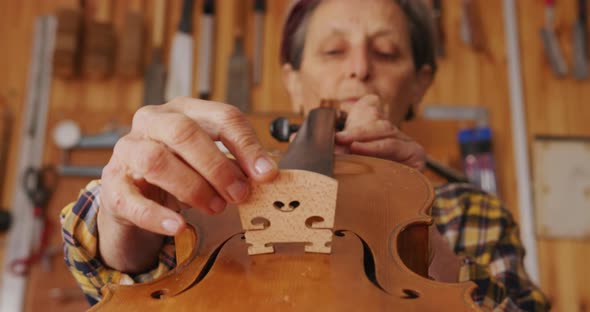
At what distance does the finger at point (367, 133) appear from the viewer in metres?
0.72

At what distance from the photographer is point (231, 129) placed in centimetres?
49

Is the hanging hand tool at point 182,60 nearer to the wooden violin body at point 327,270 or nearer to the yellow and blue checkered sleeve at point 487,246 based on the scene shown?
the yellow and blue checkered sleeve at point 487,246

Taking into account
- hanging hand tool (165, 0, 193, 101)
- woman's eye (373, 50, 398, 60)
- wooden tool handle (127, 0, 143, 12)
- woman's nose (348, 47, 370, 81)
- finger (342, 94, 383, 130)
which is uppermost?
wooden tool handle (127, 0, 143, 12)

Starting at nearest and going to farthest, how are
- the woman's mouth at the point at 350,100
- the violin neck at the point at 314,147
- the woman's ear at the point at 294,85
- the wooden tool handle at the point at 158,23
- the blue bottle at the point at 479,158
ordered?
the violin neck at the point at 314,147 → the woman's mouth at the point at 350,100 → the woman's ear at the point at 294,85 → the blue bottle at the point at 479,158 → the wooden tool handle at the point at 158,23

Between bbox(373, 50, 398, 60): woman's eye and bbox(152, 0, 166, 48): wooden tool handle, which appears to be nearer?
bbox(373, 50, 398, 60): woman's eye

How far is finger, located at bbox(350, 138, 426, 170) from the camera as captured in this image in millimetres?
720

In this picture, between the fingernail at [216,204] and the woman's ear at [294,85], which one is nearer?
the fingernail at [216,204]

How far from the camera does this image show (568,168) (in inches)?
74.9

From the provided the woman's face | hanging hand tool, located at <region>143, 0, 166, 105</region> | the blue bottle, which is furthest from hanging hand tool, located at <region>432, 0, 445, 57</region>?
hanging hand tool, located at <region>143, 0, 166, 105</region>

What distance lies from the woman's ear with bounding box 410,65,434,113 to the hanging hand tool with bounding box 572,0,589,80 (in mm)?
1116

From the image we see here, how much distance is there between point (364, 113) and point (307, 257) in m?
0.37

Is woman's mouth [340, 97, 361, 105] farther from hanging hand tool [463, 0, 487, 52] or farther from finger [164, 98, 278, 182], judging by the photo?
hanging hand tool [463, 0, 487, 52]

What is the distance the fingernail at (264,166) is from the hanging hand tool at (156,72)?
1.47 meters

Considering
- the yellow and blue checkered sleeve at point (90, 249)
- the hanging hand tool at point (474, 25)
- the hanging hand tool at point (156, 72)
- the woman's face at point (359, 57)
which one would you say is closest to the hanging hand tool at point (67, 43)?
the hanging hand tool at point (156, 72)
